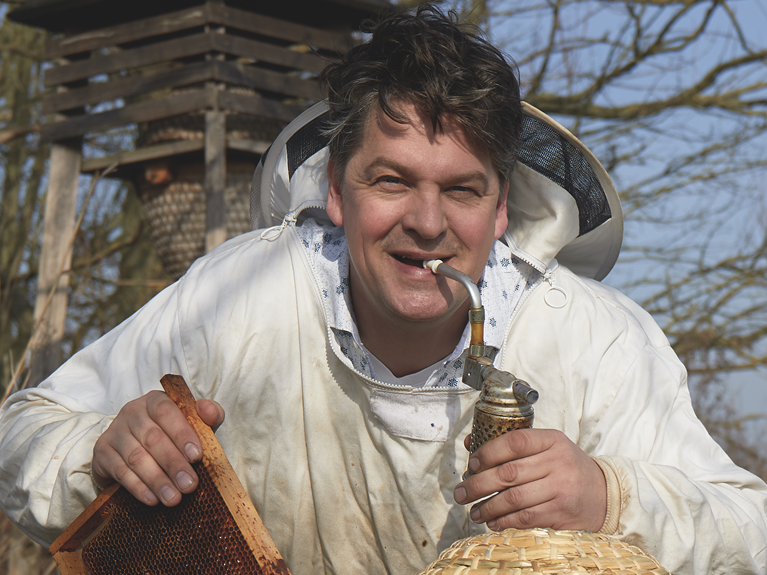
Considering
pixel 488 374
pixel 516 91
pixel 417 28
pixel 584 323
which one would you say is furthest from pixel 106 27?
pixel 488 374

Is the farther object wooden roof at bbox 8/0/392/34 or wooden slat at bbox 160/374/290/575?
wooden roof at bbox 8/0/392/34

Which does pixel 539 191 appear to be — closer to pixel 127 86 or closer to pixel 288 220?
pixel 288 220

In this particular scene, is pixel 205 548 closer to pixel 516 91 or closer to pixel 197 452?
pixel 197 452

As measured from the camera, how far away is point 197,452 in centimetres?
158

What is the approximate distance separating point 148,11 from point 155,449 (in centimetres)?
334

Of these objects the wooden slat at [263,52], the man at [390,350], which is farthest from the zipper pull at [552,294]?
the wooden slat at [263,52]

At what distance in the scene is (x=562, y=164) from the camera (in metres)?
2.35

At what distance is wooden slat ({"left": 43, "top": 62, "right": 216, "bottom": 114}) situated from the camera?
3.95 metres

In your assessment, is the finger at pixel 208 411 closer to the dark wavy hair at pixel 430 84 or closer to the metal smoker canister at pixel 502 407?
the metal smoker canister at pixel 502 407

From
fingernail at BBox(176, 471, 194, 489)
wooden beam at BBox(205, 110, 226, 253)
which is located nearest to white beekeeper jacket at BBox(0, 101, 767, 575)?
fingernail at BBox(176, 471, 194, 489)

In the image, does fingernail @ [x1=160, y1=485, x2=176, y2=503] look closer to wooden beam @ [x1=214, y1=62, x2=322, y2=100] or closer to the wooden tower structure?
the wooden tower structure

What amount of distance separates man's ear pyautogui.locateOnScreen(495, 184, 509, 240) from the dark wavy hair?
54mm

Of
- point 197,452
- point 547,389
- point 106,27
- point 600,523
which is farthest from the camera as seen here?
point 106,27

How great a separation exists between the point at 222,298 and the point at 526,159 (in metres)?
1.06
